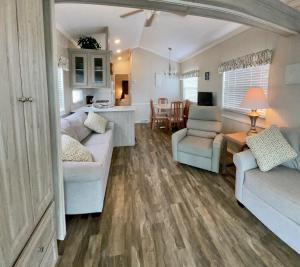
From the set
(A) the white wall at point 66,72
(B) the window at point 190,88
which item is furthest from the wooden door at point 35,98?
(B) the window at point 190,88

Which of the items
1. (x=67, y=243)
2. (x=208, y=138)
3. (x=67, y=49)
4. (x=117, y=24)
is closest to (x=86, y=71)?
(x=67, y=49)

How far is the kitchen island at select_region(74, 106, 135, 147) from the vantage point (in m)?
4.96

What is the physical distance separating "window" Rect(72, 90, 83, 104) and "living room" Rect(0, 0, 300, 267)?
5cm

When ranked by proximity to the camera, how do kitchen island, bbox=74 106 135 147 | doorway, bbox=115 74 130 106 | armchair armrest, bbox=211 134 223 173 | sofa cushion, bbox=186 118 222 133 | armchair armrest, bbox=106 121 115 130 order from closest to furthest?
armchair armrest, bbox=211 134 223 173 < sofa cushion, bbox=186 118 222 133 < armchair armrest, bbox=106 121 115 130 < kitchen island, bbox=74 106 135 147 < doorway, bbox=115 74 130 106

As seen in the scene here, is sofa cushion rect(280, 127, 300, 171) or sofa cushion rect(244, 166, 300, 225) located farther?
sofa cushion rect(280, 127, 300, 171)

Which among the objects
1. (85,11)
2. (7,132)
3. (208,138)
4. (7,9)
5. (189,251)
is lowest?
(189,251)

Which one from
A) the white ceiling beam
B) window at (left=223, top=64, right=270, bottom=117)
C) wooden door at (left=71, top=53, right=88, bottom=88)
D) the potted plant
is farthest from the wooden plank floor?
the potted plant

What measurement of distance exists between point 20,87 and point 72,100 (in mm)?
4018

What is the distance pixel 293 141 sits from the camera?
2.52 meters

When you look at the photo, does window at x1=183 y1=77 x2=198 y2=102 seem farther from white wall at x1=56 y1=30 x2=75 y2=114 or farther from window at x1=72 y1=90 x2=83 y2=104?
white wall at x1=56 y1=30 x2=75 y2=114

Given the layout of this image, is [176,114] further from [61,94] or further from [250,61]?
[61,94]

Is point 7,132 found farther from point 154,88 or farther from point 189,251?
point 154,88

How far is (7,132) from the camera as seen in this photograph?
1.01 metres

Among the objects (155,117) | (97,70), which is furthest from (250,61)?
(155,117)
